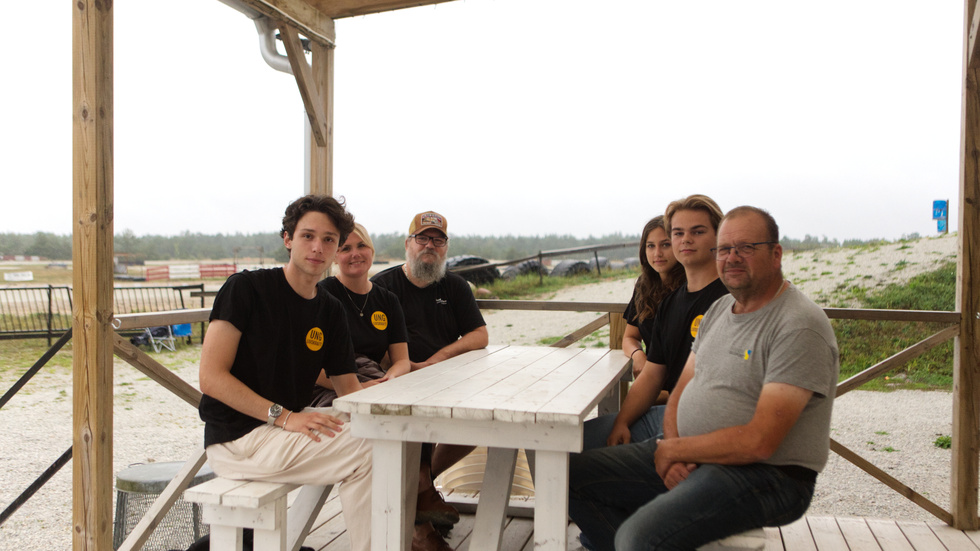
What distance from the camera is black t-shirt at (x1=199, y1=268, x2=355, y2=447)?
1906mm

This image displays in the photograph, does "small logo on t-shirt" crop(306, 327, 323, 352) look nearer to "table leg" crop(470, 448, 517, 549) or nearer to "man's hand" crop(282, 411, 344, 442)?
"man's hand" crop(282, 411, 344, 442)

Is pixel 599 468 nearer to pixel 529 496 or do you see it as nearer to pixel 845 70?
pixel 529 496

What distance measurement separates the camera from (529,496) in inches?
128

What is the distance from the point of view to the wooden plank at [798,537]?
8.68 feet

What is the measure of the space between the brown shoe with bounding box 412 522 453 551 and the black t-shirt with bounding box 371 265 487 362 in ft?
2.29

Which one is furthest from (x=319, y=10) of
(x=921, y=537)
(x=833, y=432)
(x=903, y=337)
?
(x=903, y=337)

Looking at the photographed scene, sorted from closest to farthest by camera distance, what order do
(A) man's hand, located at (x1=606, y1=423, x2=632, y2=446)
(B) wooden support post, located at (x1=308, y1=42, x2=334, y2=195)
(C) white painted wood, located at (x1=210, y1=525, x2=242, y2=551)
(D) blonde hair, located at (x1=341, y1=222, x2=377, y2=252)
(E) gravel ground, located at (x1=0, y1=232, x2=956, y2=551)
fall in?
1. (C) white painted wood, located at (x1=210, y1=525, x2=242, y2=551)
2. (A) man's hand, located at (x1=606, y1=423, x2=632, y2=446)
3. (D) blonde hair, located at (x1=341, y1=222, x2=377, y2=252)
4. (B) wooden support post, located at (x1=308, y1=42, x2=334, y2=195)
5. (E) gravel ground, located at (x1=0, y1=232, x2=956, y2=551)

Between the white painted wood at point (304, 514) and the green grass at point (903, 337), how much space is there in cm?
1097

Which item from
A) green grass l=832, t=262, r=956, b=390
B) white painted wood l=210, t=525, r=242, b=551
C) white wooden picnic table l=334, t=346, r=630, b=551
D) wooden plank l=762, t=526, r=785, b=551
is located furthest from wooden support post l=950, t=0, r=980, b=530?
green grass l=832, t=262, r=956, b=390

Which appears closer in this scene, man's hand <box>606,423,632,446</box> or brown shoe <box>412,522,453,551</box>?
man's hand <box>606,423,632,446</box>

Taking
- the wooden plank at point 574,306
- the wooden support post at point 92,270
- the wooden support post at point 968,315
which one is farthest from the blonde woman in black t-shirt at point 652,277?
the wooden support post at point 92,270

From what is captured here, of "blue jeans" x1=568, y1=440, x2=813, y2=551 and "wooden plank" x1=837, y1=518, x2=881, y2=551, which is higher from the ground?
"blue jeans" x1=568, y1=440, x2=813, y2=551

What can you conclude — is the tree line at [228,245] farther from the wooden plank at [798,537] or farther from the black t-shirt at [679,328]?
the black t-shirt at [679,328]

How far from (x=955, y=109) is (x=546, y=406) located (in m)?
16.6
